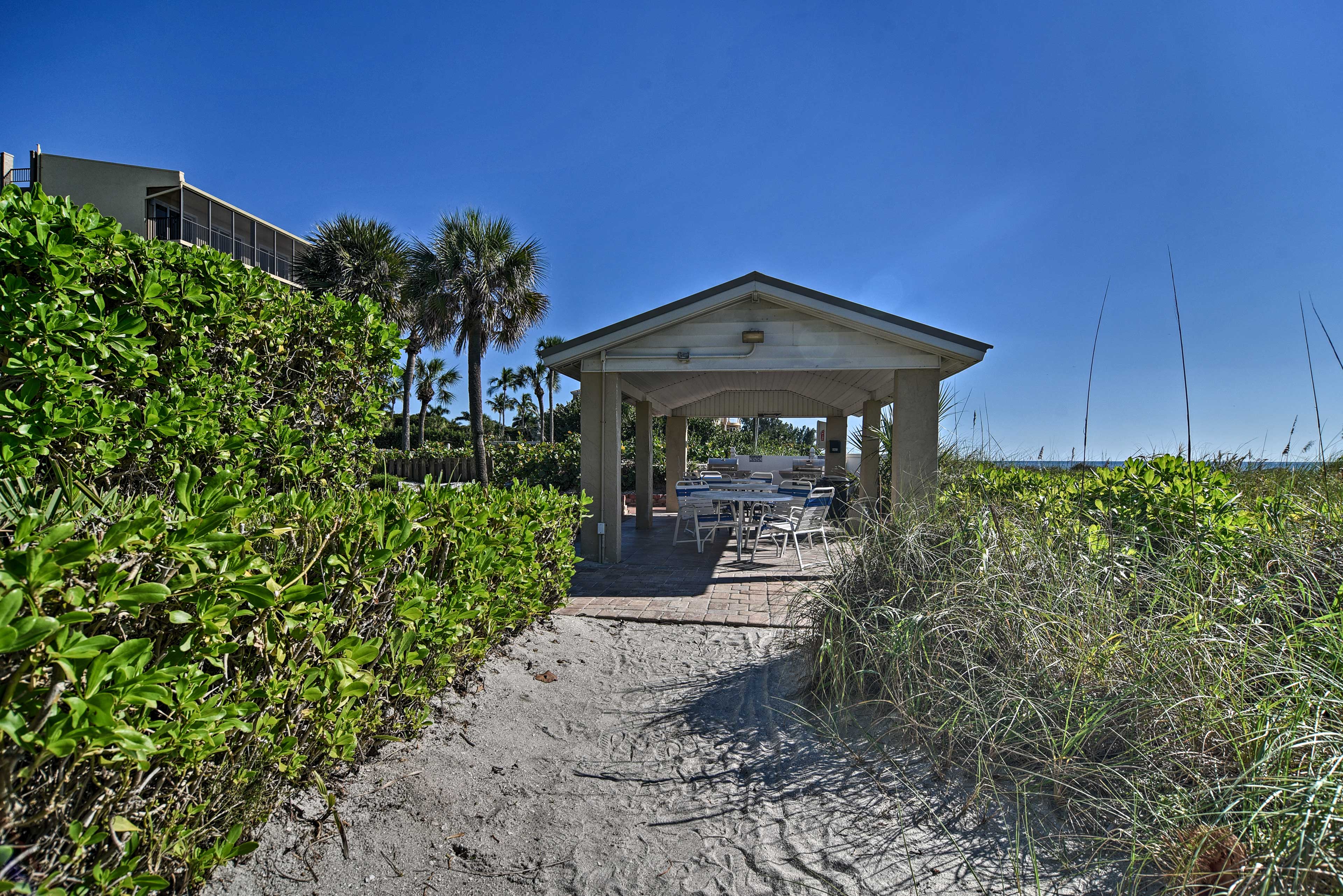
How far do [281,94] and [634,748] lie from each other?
44.5 ft

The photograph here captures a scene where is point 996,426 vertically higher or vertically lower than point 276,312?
lower

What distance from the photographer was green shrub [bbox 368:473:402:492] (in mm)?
3471

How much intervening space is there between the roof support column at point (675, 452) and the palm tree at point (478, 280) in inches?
244

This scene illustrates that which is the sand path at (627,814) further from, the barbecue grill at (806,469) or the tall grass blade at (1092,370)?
the barbecue grill at (806,469)

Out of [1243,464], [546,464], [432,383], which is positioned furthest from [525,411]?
[1243,464]

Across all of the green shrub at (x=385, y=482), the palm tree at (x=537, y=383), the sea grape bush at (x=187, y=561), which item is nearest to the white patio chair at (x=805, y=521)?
the sea grape bush at (x=187, y=561)

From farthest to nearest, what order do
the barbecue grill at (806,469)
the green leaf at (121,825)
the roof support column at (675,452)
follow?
the barbecue grill at (806,469) → the roof support column at (675,452) → the green leaf at (121,825)

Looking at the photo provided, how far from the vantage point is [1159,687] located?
251cm

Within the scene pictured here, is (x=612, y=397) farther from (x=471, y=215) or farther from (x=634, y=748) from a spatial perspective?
(x=471, y=215)

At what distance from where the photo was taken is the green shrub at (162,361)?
213 centimetres

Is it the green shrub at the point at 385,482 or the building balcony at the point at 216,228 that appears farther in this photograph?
the building balcony at the point at 216,228

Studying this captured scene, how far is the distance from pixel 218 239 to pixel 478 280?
17.6 m

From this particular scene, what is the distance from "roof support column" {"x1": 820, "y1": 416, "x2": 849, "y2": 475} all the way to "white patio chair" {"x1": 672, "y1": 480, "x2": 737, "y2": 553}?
543cm

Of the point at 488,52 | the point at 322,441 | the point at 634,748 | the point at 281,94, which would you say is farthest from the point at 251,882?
the point at 281,94
